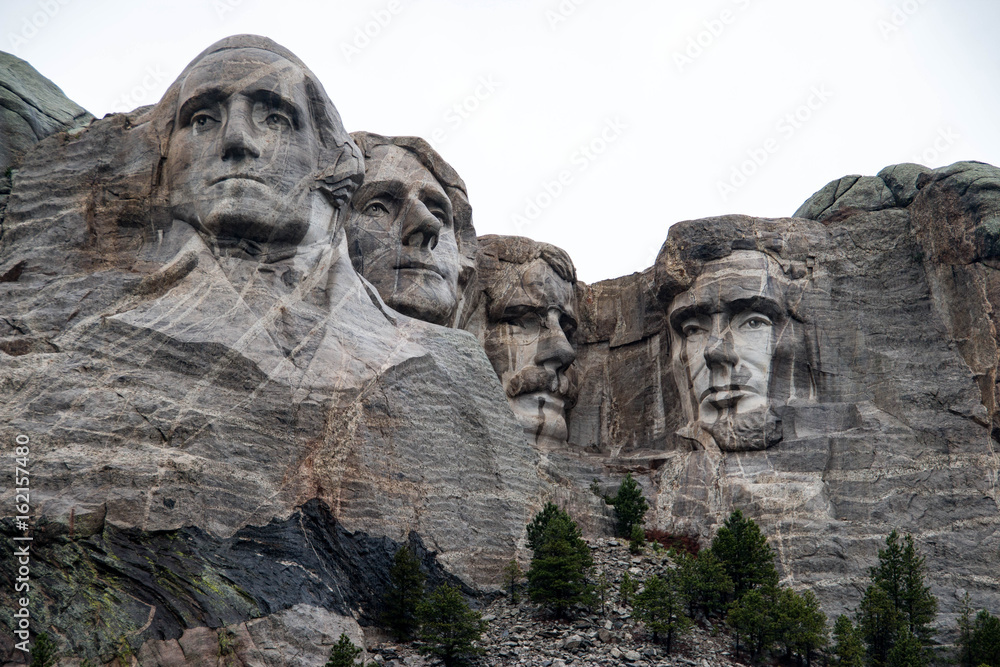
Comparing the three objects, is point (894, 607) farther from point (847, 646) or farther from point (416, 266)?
point (416, 266)

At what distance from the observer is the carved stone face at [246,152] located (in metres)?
18.0

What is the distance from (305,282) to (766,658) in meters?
7.71

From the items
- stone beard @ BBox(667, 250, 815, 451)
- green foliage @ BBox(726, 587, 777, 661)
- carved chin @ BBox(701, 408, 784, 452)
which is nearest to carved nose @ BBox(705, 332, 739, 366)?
stone beard @ BBox(667, 250, 815, 451)

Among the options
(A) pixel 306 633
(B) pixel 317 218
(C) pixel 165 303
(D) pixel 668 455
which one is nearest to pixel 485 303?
(D) pixel 668 455

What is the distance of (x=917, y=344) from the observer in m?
21.8

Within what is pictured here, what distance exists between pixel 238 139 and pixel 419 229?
4594mm

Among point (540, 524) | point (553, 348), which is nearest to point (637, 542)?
point (540, 524)

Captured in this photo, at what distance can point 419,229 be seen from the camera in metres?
22.0

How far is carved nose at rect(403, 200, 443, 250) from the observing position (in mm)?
21953

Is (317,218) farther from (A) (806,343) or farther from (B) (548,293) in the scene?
(A) (806,343)

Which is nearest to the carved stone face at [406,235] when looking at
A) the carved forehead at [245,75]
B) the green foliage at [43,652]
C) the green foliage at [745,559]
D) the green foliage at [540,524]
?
the carved forehead at [245,75]

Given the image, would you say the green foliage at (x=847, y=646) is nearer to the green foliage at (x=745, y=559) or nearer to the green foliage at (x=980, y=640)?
the green foliage at (x=745, y=559)

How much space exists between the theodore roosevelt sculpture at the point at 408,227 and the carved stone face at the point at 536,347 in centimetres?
111

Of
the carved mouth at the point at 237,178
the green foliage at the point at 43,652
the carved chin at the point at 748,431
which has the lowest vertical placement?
the green foliage at the point at 43,652
